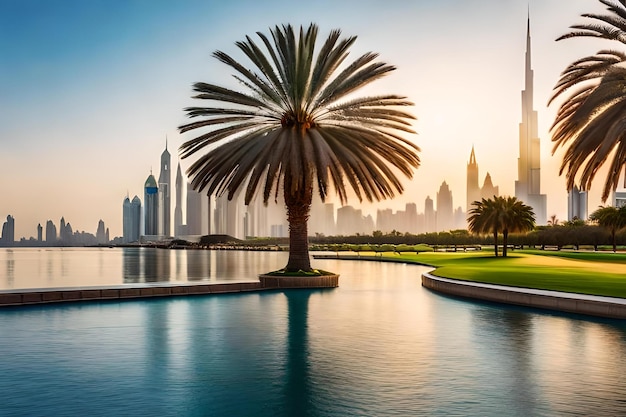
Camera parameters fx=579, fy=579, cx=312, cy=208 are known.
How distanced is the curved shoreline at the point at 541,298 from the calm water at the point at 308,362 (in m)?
0.58

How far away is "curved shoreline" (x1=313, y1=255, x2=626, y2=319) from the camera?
16.2 meters

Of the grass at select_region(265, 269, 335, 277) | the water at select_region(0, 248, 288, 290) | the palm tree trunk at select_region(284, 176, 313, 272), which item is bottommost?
the water at select_region(0, 248, 288, 290)

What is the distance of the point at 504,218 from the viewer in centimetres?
4966

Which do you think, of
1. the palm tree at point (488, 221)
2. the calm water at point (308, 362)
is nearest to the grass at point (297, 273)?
the calm water at point (308, 362)

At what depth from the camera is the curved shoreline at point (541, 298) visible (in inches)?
638

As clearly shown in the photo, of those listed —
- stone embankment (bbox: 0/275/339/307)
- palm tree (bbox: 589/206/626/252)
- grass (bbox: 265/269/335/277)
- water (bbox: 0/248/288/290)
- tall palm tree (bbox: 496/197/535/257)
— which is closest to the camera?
stone embankment (bbox: 0/275/339/307)

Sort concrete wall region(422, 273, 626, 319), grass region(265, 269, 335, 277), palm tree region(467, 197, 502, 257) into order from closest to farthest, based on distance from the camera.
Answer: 1. concrete wall region(422, 273, 626, 319)
2. grass region(265, 269, 335, 277)
3. palm tree region(467, 197, 502, 257)

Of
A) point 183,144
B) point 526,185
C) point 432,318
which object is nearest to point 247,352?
point 432,318

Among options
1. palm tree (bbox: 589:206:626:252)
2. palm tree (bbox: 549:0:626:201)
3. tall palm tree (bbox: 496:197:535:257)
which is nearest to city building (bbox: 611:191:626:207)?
palm tree (bbox: 589:206:626:252)

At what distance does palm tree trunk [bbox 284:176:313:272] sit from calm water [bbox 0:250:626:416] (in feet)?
28.9

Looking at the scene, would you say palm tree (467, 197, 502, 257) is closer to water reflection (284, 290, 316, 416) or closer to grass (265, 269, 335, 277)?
grass (265, 269, 335, 277)

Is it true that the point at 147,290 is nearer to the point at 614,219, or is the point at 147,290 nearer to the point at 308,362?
the point at 308,362

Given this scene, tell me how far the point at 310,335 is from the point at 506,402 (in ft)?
21.4

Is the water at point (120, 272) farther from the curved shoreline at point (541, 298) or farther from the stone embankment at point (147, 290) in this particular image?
the curved shoreline at point (541, 298)
